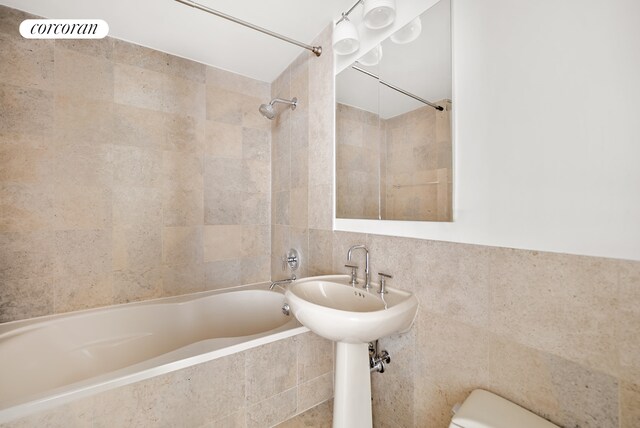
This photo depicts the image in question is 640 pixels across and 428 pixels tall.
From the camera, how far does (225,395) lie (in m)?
1.11

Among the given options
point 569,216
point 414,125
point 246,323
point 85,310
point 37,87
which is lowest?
point 246,323

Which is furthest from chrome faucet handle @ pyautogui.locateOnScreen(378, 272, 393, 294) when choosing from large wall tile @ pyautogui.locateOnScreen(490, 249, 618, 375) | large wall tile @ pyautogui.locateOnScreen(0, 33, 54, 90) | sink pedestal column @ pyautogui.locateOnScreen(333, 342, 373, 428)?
large wall tile @ pyautogui.locateOnScreen(0, 33, 54, 90)

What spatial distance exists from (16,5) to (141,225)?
146 centimetres

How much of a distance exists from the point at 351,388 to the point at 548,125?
1171mm

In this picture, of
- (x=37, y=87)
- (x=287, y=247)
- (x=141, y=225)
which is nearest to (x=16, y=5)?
(x=37, y=87)

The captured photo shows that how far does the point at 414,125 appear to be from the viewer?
113 centimetres

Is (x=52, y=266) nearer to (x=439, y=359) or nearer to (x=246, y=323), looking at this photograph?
(x=246, y=323)

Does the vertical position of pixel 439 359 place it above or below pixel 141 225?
below

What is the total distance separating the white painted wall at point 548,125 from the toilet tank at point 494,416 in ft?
1.63

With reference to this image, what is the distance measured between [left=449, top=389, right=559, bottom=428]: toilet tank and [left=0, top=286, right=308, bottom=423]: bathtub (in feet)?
2.66

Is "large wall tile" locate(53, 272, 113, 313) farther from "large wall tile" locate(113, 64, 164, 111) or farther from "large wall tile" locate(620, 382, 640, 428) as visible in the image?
"large wall tile" locate(620, 382, 640, 428)

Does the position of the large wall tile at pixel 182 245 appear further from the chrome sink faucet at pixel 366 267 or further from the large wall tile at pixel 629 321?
the large wall tile at pixel 629 321

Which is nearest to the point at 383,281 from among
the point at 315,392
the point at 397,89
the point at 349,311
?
the point at 349,311

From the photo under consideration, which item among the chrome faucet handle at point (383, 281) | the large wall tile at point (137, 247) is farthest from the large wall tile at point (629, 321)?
the large wall tile at point (137, 247)
